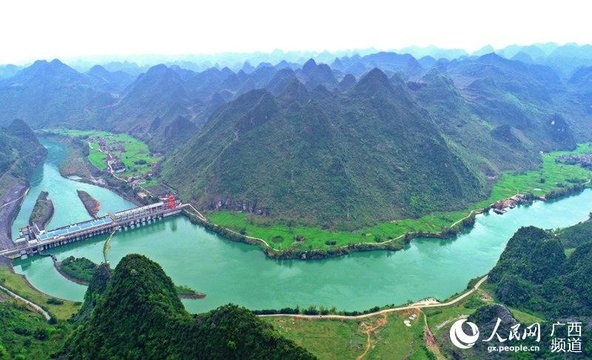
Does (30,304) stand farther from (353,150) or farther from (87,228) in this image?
(353,150)

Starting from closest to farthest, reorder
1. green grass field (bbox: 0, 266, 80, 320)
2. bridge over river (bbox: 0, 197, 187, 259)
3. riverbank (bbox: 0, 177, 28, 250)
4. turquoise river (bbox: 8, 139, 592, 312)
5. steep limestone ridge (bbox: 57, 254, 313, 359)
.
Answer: steep limestone ridge (bbox: 57, 254, 313, 359) < green grass field (bbox: 0, 266, 80, 320) < turquoise river (bbox: 8, 139, 592, 312) < bridge over river (bbox: 0, 197, 187, 259) < riverbank (bbox: 0, 177, 28, 250)

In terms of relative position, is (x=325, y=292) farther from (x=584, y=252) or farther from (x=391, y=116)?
(x=391, y=116)

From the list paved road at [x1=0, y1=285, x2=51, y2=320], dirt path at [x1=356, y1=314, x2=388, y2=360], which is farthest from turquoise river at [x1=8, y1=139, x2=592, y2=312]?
dirt path at [x1=356, y1=314, x2=388, y2=360]

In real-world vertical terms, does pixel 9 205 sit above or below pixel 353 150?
below

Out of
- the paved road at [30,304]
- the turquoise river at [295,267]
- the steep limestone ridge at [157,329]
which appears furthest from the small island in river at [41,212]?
the steep limestone ridge at [157,329]

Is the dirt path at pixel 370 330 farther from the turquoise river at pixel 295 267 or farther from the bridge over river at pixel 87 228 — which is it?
the bridge over river at pixel 87 228

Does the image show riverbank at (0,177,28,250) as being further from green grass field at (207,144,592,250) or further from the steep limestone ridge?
the steep limestone ridge

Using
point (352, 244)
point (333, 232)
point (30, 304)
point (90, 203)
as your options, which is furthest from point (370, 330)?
point (90, 203)
